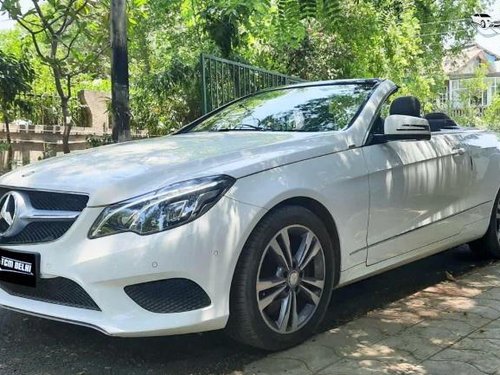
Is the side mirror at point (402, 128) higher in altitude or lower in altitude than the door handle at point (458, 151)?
higher

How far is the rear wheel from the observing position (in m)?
5.23

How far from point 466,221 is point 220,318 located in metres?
2.63

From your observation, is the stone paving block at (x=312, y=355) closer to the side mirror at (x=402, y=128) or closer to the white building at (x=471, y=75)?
the side mirror at (x=402, y=128)

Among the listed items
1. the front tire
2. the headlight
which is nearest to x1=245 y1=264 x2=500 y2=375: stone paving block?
the front tire

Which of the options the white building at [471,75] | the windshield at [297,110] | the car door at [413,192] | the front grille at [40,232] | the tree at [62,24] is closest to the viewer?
the front grille at [40,232]

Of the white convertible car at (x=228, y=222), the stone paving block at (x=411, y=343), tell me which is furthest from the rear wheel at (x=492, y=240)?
the white convertible car at (x=228, y=222)

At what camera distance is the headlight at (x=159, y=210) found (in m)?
2.83

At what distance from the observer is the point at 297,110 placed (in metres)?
4.29

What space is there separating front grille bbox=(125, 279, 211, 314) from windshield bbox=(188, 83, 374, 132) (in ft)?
5.02

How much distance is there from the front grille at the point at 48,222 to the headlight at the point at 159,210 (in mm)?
164

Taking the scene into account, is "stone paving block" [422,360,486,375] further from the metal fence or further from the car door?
the metal fence

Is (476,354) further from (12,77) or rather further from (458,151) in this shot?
(12,77)

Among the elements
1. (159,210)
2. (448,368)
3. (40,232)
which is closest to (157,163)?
(159,210)

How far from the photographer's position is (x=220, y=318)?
9.55 ft
